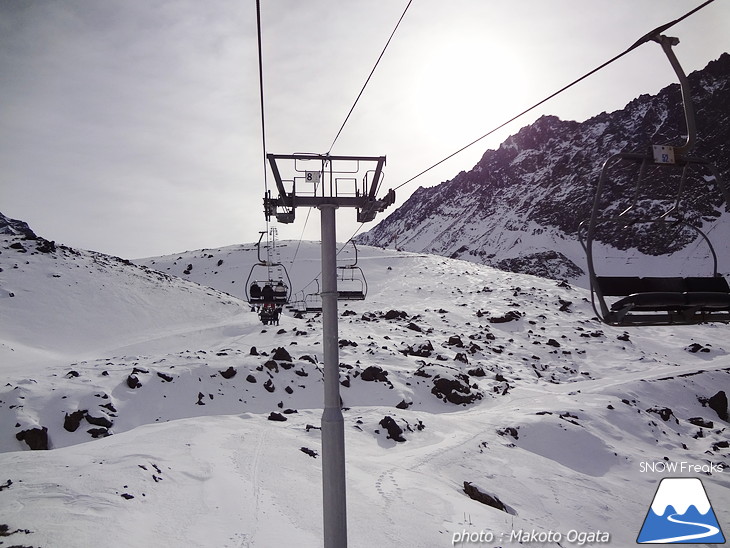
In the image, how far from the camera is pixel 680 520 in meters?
12.7

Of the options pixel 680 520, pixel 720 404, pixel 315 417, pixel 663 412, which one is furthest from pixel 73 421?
pixel 720 404

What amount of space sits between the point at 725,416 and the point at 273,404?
26.0 metres

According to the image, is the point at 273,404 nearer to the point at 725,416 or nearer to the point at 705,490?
the point at 705,490

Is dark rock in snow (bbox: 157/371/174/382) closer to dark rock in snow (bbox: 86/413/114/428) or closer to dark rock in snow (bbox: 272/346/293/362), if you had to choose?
dark rock in snow (bbox: 86/413/114/428)

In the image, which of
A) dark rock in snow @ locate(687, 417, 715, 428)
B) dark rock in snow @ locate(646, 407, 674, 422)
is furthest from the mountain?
Result: dark rock in snow @ locate(646, 407, 674, 422)

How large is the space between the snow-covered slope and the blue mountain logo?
23.9 inches

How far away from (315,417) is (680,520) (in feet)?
43.7

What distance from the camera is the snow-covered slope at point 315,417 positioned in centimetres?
948

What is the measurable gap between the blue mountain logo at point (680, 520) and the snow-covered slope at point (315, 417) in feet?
1.99

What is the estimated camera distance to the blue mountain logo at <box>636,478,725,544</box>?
40.9 ft

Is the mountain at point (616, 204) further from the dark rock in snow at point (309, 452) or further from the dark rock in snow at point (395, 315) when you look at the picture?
the dark rock in snow at point (309, 452)

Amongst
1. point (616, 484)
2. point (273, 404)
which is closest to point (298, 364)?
point (273, 404)

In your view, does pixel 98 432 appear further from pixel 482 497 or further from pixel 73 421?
pixel 482 497

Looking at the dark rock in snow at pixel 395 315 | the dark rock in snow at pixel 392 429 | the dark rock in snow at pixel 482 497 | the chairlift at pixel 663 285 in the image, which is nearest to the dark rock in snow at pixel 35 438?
the dark rock in snow at pixel 392 429
